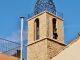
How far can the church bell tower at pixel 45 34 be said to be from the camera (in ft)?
77.0

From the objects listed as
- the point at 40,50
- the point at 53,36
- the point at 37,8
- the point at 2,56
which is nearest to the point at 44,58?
the point at 40,50

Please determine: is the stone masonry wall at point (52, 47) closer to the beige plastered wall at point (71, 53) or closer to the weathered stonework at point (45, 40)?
the weathered stonework at point (45, 40)

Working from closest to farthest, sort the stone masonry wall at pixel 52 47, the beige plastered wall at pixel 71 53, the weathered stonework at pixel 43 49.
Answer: the beige plastered wall at pixel 71 53, the weathered stonework at pixel 43 49, the stone masonry wall at pixel 52 47

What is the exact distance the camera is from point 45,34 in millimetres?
23812

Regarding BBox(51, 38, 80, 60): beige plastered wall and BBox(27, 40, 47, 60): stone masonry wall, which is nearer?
BBox(51, 38, 80, 60): beige plastered wall

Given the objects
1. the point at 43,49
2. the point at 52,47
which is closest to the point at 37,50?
the point at 43,49

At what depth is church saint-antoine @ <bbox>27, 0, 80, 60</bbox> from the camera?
23.5m

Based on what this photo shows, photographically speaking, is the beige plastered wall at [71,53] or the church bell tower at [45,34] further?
the church bell tower at [45,34]

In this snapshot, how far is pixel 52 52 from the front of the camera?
2358cm

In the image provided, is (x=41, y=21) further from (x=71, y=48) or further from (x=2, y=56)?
(x=2, y=56)

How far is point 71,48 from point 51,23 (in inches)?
291

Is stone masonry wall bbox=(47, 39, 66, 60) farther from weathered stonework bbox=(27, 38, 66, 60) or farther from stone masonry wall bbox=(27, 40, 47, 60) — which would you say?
stone masonry wall bbox=(27, 40, 47, 60)

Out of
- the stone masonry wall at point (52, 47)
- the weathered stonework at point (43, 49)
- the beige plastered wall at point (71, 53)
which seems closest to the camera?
the beige plastered wall at point (71, 53)

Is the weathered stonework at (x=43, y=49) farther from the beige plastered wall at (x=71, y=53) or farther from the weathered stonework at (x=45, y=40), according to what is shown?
the beige plastered wall at (x=71, y=53)
